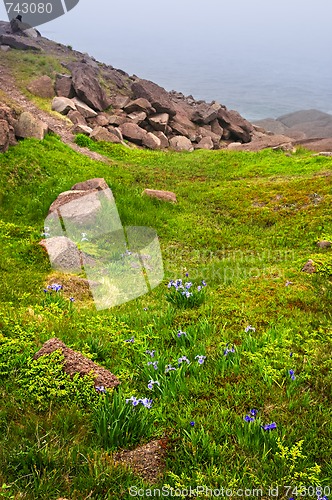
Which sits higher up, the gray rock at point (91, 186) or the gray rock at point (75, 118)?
the gray rock at point (91, 186)

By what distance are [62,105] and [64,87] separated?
4.71 m

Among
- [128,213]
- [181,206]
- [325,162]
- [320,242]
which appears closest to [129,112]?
[325,162]

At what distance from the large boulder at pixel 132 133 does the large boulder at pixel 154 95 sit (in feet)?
25.8

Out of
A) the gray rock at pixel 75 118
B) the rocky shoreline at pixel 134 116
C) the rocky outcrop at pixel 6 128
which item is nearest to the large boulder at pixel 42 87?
the rocky shoreline at pixel 134 116

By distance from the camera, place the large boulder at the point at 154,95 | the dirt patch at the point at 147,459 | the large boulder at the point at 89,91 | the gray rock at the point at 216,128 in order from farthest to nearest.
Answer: the gray rock at the point at 216,128, the large boulder at the point at 154,95, the large boulder at the point at 89,91, the dirt patch at the point at 147,459

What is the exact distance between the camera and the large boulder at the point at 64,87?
116ft

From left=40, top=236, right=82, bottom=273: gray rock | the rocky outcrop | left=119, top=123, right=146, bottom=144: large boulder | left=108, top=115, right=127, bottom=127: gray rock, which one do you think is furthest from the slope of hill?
left=108, top=115, right=127, bottom=127: gray rock

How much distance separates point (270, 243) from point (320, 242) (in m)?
1.91

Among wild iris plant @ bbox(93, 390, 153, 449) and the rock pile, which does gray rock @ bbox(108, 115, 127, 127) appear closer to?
the rock pile

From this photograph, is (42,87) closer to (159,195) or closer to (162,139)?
(162,139)

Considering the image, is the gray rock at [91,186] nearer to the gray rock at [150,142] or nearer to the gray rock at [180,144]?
the gray rock at [150,142]

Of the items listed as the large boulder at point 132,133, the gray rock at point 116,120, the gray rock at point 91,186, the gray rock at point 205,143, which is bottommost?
the gray rock at point 205,143

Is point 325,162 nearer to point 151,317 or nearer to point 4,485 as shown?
point 151,317

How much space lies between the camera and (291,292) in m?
7.48
